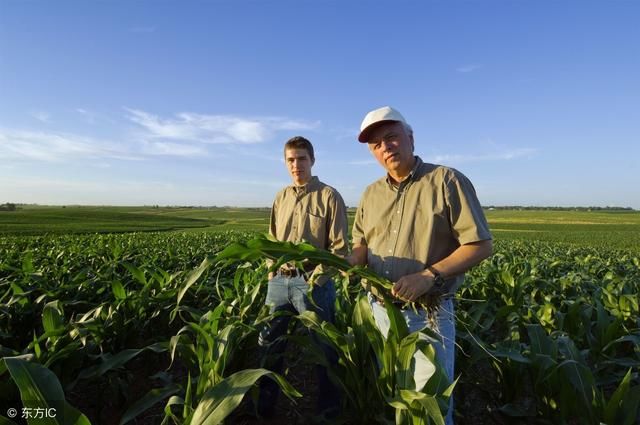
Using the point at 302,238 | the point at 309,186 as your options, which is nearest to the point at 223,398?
the point at 302,238

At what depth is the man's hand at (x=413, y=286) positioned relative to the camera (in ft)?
5.48

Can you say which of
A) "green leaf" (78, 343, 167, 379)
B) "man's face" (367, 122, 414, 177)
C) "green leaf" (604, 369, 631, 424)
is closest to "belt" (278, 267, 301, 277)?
"green leaf" (78, 343, 167, 379)

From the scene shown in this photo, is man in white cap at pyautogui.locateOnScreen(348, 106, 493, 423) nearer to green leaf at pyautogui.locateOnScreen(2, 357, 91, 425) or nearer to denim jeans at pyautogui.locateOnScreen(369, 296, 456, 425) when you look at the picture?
denim jeans at pyautogui.locateOnScreen(369, 296, 456, 425)

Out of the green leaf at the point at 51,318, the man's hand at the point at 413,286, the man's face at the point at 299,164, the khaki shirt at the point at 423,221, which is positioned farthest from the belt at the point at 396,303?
the green leaf at the point at 51,318

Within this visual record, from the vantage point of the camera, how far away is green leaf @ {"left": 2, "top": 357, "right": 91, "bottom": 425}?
1.39 m

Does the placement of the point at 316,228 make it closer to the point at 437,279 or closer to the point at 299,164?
the point at 299,164

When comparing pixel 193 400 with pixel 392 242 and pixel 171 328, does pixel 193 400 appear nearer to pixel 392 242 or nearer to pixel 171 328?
pixel 392 242

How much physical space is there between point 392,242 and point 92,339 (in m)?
2.45

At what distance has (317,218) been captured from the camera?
115 inches

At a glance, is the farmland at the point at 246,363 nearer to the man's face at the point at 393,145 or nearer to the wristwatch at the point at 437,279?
the wristwatch at the point at 437,279

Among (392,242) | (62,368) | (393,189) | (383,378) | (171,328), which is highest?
(393,189)

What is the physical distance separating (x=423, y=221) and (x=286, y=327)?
1571mm

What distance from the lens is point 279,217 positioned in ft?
10.4

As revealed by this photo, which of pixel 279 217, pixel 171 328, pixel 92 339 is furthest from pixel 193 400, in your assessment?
pixel 171 328
